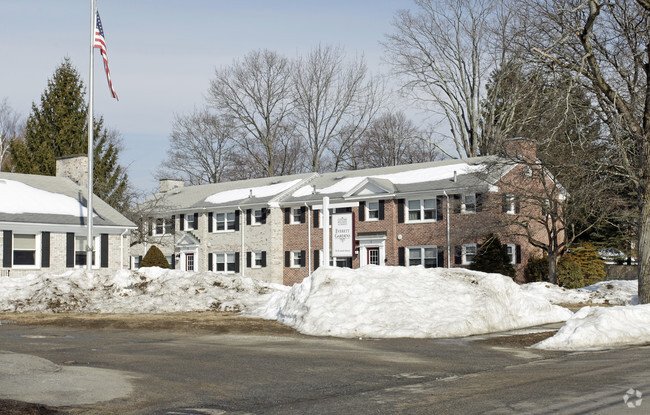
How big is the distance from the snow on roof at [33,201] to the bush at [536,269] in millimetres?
23762

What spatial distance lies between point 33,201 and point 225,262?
19167mm

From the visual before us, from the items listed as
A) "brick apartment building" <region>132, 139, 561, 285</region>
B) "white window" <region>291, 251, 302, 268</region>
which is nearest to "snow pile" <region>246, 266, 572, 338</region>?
"brick apartment building" <region>132, 139, 561, 285</region>

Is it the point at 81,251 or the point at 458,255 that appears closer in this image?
the point at 81,251

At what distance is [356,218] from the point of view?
155ft

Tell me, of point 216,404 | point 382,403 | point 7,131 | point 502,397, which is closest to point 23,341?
point 216,404

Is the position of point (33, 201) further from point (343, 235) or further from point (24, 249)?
point (343, 235)

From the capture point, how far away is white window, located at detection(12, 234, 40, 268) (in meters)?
35.3

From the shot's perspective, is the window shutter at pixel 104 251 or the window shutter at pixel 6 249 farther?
the window shutter at pixel 104 251

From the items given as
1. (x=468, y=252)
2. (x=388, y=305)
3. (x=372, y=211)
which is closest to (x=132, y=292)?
(x=388, y=305)

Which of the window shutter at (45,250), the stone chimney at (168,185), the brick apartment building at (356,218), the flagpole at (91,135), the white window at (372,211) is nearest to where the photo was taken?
the flagpole at (91,135)

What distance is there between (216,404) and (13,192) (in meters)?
Result: 31.7

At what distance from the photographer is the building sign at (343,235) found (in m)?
25.8

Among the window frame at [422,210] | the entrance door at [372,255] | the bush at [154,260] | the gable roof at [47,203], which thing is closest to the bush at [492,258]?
the window frame at [422,210]

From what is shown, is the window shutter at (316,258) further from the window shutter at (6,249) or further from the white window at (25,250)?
the window shutter at (6,249)
